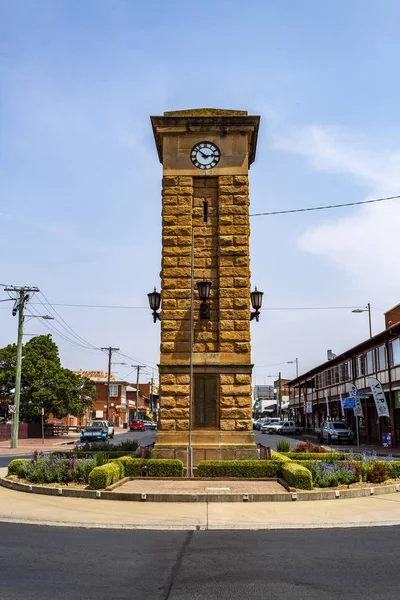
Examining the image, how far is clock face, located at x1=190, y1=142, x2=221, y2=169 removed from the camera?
2103 centimetres

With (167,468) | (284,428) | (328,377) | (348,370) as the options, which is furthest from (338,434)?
(167,468)

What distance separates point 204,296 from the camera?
1959 cm

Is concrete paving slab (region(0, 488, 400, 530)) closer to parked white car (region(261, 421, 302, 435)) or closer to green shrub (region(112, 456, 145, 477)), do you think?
green shrub (region(112, 456, 145, 477))

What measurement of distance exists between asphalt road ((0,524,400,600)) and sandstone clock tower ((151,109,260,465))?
27.4 ft

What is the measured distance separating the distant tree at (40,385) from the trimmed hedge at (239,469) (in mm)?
38213

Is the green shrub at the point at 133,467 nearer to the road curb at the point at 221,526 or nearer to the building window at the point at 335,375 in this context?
the road curb at the point at 221,526

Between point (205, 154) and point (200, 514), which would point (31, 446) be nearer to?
point (205, 154)

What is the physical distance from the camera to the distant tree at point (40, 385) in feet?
174

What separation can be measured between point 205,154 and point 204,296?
5209mm

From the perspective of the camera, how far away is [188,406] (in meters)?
19.3

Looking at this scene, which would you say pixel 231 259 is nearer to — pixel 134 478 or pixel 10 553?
pixel 134 478

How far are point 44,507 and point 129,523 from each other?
8.79 feet

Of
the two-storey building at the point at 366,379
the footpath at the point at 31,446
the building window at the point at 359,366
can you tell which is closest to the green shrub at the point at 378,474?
the two-storey building at the point at 366,379

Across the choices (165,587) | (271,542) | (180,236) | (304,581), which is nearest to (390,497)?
(271,542)
